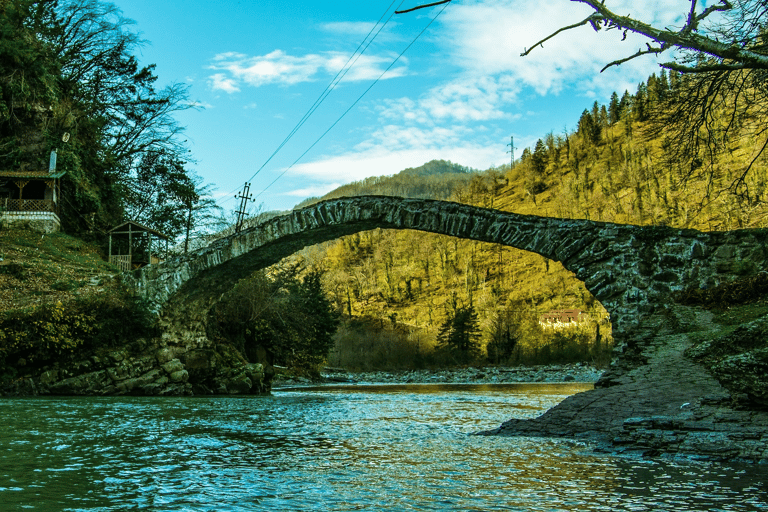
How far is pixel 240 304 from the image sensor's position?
83.1 ft

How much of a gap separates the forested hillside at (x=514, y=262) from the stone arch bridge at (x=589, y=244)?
2849cm

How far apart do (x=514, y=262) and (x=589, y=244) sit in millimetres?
73894

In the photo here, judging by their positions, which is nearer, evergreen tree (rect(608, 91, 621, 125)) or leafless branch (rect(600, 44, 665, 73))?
leafless branch (rect(600, 44, 665, 73))

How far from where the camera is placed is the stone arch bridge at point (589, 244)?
1152 cm

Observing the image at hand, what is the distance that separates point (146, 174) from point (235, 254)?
20366 mm

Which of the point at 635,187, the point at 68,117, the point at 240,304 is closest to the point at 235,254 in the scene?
the point at 240,304

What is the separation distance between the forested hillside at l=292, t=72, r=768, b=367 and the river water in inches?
1408

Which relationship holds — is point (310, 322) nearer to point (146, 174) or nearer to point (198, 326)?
point (198, 326)

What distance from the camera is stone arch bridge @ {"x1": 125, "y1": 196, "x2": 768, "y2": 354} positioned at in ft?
37.8

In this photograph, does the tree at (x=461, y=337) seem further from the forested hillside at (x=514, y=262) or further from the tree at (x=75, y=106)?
the tree at (x=75, y=106)

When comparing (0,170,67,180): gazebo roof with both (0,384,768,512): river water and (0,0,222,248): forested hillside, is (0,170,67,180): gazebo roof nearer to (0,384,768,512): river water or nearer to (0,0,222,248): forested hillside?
(0,0,222,248): forested hillside

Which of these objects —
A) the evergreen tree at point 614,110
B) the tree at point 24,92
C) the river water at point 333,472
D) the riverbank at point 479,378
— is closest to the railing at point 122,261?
the tree at point 24,92

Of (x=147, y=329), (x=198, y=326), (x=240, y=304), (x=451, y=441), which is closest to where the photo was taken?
(x=451, y=441)

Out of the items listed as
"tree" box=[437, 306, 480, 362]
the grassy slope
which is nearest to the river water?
the grassy slope
